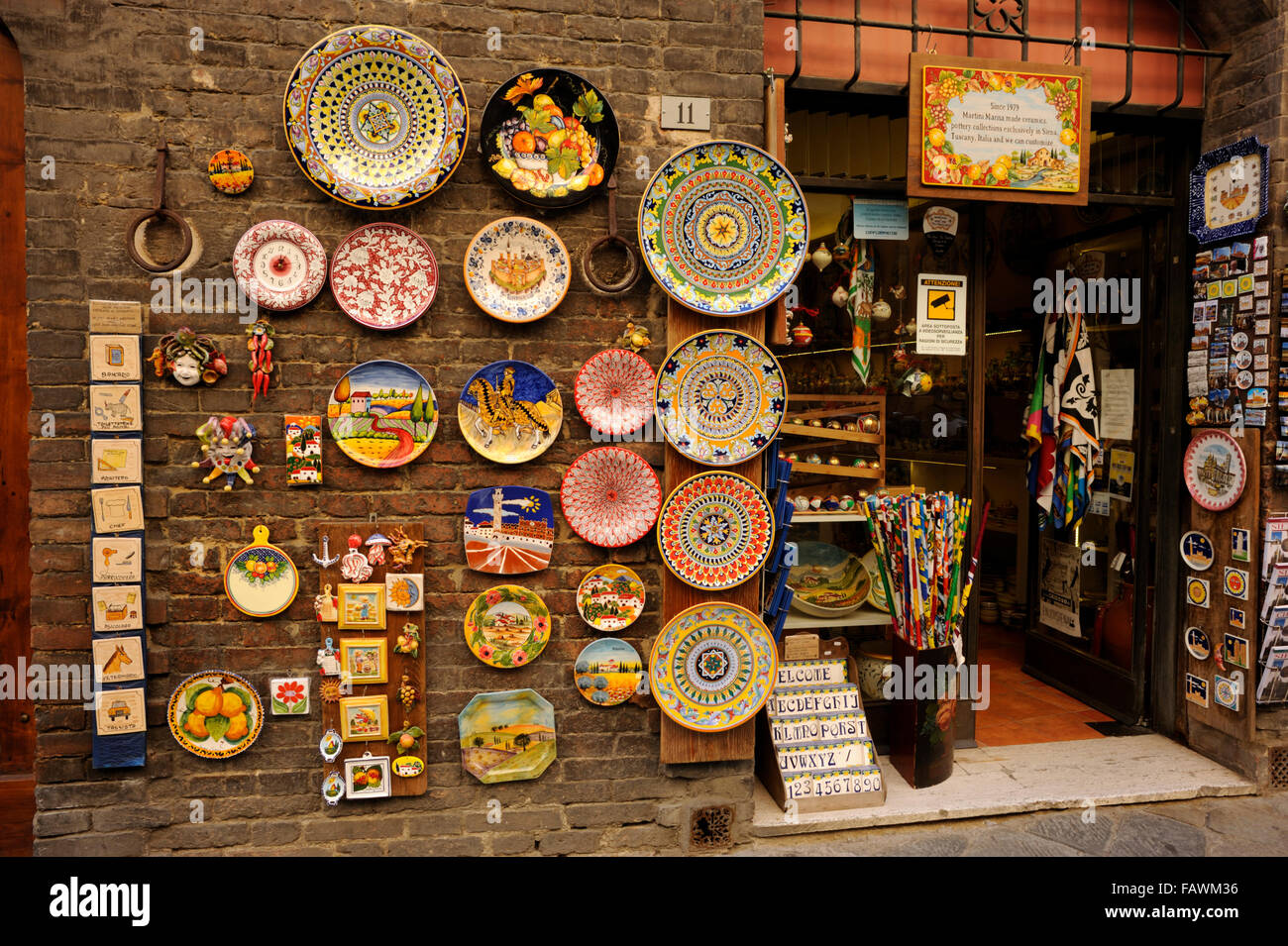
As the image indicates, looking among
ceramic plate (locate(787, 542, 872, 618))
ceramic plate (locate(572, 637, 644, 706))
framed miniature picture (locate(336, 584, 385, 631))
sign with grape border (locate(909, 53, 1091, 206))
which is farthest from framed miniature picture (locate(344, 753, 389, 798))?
sign with grape border (locate(909, 53, 1091, 206))

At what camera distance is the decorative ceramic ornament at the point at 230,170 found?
2.68 metres

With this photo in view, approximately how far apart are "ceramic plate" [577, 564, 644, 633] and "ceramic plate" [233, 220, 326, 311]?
1475 mm

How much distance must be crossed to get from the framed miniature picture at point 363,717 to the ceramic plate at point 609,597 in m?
0.82

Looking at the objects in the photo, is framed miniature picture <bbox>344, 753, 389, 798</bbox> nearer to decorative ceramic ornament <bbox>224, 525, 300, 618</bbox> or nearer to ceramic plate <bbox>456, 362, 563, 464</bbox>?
decorative ceramic ornament <bbox>224, 525, 300, 618</bbox>

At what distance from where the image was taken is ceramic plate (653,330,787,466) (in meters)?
2.92

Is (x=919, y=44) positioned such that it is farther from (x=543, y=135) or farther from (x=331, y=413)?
(x=331, y=413)

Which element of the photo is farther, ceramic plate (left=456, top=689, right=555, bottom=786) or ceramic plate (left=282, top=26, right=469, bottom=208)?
ceramic plate (left=456, top=689, right=555, bottom=786)

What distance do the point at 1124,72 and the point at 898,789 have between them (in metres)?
3.48

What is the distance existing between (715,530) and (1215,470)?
8.12ft

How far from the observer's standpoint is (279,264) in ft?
8.98

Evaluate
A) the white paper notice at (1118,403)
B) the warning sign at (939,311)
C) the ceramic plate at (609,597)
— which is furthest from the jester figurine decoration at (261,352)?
the white paper notice at (1118,403)

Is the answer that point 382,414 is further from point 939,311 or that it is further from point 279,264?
point 939,311

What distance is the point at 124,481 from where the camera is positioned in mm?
2676

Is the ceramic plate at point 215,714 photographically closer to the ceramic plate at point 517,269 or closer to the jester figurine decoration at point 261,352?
the jester figurine decoration at point 261,352
